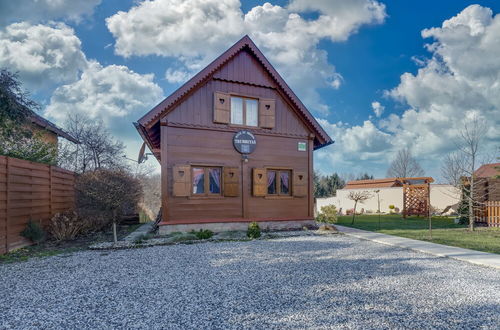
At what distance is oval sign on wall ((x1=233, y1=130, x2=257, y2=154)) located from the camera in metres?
10.7

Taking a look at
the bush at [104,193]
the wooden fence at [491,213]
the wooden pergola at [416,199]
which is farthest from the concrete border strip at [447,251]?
the wooden pergola at [416,199]

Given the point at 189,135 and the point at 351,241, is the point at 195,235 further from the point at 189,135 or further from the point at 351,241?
the point at 351,241

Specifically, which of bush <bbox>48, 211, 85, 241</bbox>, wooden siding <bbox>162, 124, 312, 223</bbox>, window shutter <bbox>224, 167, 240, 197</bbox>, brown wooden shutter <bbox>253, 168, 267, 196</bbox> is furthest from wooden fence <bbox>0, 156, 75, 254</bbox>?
brown wooden shutter <bbox>253, 168, 267, 196</bbox>

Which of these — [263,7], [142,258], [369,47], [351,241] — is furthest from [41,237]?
[369,47]

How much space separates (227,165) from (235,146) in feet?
2.67

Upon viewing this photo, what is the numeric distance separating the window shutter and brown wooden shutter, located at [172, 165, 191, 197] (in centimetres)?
141

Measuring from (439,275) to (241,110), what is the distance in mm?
8362

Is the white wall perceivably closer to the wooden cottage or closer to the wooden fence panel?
the wooden fence panel

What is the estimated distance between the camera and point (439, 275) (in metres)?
5.09

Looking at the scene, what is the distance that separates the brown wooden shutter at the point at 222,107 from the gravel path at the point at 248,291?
17.9ft

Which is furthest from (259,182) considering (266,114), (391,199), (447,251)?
(391,199)

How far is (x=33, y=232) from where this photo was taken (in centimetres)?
785

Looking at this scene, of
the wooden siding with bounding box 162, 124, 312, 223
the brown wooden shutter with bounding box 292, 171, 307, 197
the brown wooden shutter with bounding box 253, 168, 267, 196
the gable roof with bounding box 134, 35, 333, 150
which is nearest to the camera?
the gable roof with bounding box 134, 35, 333, 150

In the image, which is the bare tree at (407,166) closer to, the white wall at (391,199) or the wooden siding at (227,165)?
the white wall at (391,199)
